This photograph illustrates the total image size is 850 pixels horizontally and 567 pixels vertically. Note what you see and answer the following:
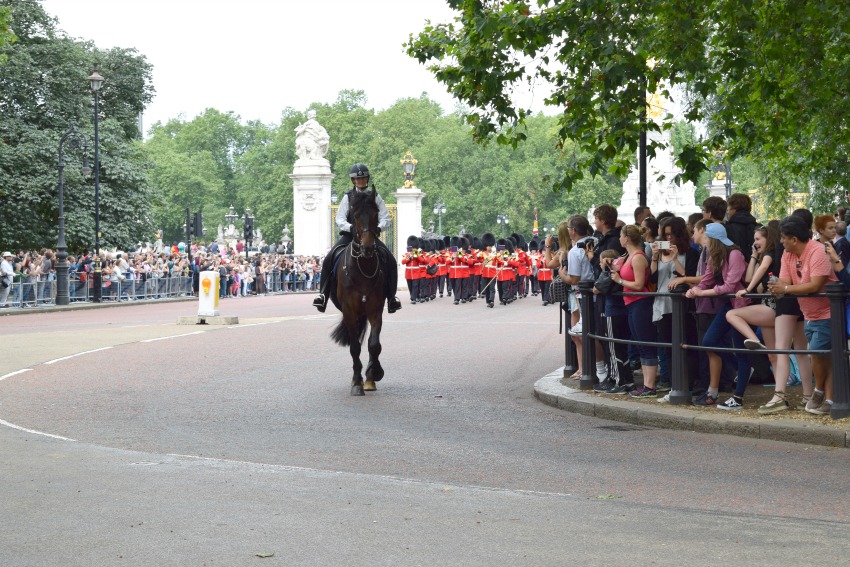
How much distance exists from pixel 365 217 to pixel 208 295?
50.8ft

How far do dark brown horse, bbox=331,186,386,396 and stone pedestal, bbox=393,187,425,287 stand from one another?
46.3 meters

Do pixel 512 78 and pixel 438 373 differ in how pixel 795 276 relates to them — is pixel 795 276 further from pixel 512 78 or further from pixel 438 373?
pixel 438 373

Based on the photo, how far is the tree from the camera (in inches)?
568

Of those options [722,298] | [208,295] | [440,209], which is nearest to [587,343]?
[722,298]

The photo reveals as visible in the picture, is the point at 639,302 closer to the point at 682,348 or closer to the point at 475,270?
the point at 682,348

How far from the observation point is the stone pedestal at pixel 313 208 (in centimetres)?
6369

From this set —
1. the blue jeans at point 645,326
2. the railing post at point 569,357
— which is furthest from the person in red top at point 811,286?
the railing post at point 569,357

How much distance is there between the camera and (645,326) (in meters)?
12.9

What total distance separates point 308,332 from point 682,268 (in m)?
13.3

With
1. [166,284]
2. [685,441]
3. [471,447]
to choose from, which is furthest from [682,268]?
[166,284]

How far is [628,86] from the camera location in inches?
599

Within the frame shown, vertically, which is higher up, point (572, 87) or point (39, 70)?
point (39, 70)

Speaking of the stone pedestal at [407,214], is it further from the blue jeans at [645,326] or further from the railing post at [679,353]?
the railing post at [679,353]

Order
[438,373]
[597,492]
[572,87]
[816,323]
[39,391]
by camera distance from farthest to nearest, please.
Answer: [438,373], [572,87], [39,391], [816,323], [597,492]
